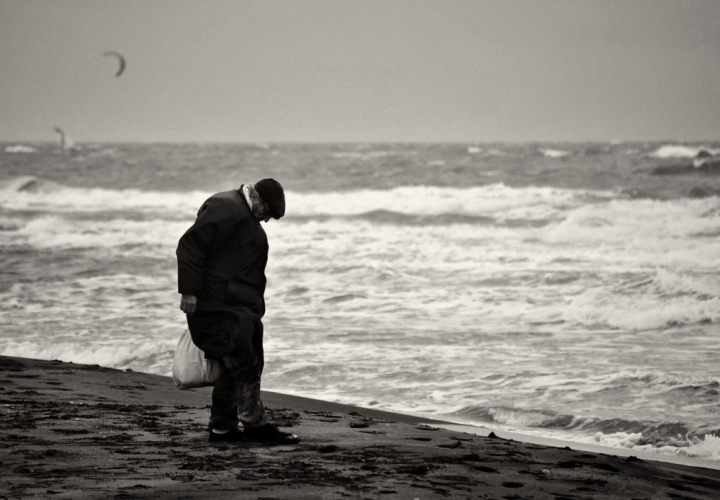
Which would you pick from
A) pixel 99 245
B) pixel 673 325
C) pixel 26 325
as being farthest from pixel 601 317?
pixel 99 245

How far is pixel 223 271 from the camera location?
14.3ft

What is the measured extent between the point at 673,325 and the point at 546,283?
143 inches

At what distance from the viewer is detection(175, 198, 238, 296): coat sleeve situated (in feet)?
13.8

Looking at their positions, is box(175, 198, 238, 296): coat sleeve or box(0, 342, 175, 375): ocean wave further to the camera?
box(0, 342, 175, 375): ocean wave

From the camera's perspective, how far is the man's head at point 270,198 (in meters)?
4.43

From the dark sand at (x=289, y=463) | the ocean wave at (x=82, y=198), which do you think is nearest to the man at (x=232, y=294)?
the dark sand at (x=289, y=463)

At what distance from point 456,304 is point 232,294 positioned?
25.6 ft

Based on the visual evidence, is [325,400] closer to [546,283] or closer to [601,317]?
[601,317]

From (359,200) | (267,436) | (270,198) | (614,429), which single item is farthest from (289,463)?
(359,200)

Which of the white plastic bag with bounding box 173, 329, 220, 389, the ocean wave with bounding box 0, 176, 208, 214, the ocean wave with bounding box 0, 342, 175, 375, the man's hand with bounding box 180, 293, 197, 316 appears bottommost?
the ocean wave with bounding box 0, 342, 175, 375

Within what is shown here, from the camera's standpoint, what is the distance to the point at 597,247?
62.2ft

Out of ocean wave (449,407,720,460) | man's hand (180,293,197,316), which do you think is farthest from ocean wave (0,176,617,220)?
man's hand (180,293,197,316)

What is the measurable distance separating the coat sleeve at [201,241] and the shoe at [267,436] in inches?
30.7

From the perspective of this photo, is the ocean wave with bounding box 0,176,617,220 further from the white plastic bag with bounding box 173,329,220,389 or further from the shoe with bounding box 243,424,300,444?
the white plastic bag with bounding box 173,329,220,389
